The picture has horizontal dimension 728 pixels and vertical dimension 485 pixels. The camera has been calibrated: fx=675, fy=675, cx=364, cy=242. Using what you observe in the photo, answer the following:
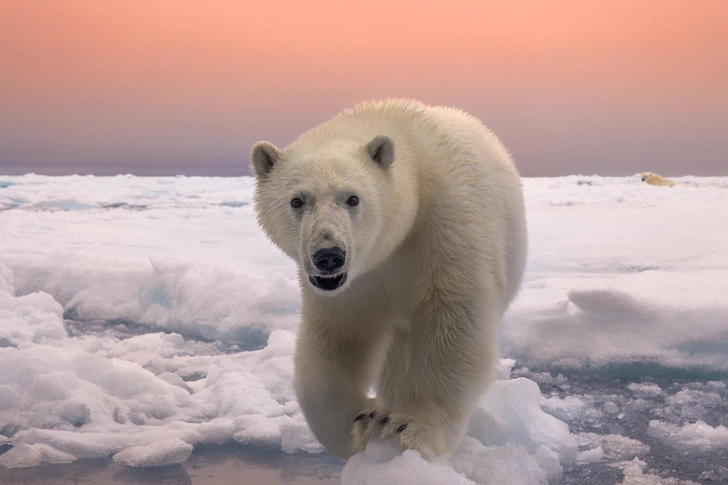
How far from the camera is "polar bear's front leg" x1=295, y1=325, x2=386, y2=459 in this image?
2.98m

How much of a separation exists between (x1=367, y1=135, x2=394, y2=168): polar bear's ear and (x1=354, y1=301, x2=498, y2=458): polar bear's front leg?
605mm

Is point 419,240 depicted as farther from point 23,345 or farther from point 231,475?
point 23,345

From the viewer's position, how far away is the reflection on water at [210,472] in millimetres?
3016

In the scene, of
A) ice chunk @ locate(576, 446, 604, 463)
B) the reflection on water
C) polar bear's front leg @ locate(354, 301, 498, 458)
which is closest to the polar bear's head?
polar bear's front leg @ locate(354, 301, 498, 458)

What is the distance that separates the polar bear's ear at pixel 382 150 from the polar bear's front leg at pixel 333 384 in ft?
2.85

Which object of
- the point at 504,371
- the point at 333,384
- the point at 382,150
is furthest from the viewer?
the point at 504,371

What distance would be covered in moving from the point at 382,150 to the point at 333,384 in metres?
1.07

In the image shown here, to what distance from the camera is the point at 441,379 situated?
2.70m

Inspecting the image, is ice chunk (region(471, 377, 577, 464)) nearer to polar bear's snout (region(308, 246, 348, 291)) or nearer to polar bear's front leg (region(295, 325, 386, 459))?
polar bear's front leg (region(295, 325, 386, 459))

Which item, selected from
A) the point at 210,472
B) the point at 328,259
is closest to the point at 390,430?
the point at 328,259

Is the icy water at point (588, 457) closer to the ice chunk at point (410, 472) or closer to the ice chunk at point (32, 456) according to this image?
the ice chunk at point (32, 456)

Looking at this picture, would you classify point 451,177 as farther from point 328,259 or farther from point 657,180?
point 657,180

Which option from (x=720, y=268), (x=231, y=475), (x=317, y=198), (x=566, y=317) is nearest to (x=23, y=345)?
(x=231, y=475)

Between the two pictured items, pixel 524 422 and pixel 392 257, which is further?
pixel 524 422
